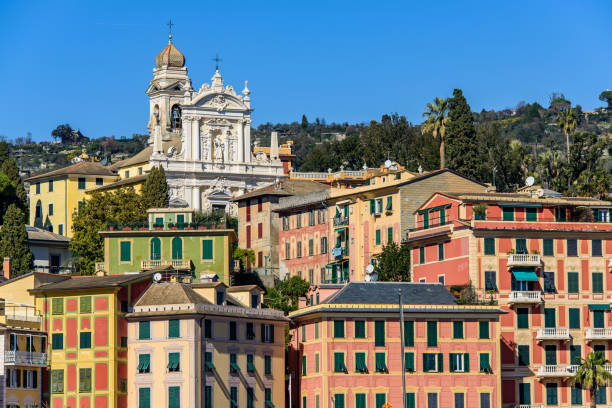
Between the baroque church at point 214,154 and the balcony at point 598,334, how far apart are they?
51717mm

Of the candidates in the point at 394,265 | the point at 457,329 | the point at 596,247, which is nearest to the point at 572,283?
the point at 596,247

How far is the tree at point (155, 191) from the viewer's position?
125562 mm

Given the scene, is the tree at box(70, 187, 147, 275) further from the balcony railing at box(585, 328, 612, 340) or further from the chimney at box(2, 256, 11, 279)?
the balcony railing at box(585, 328, 612, 340)

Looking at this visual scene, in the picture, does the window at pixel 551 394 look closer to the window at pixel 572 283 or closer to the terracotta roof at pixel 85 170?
the window at pixel 572 283

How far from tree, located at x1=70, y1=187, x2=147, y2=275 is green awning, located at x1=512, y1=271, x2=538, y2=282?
31017 mm

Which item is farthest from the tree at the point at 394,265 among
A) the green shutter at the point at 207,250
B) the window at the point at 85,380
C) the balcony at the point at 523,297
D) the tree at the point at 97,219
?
the window at the point at 85,380

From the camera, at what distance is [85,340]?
9550 cm

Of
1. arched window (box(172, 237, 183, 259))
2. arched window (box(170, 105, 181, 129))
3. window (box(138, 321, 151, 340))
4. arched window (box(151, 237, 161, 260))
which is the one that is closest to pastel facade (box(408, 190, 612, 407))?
arched window (box(172, 237, 183, 259))

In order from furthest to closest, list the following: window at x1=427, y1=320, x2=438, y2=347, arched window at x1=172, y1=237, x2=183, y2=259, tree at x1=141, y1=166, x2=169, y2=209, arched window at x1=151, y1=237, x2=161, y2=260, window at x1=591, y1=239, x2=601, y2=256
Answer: tree at x1=141, y1=166, x2=169, y2=209
arched window at x1=172, y1=237, x2=183, y2=259
arched window at x1=151, y1=237, x2=161, y2=260
window at x1=591, y1=239, x2=601, y2=256
window at x1=427, y1=320, x2=438, y2=347

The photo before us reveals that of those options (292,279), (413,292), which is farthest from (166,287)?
(292,279)

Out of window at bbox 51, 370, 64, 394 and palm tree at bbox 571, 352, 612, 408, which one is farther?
palm tree at bbox 571, 352, 612, 408

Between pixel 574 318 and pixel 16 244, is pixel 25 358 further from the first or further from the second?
pixel 574 318

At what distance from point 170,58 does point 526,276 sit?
75743 mm

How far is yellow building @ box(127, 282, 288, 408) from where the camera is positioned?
3600 inches
